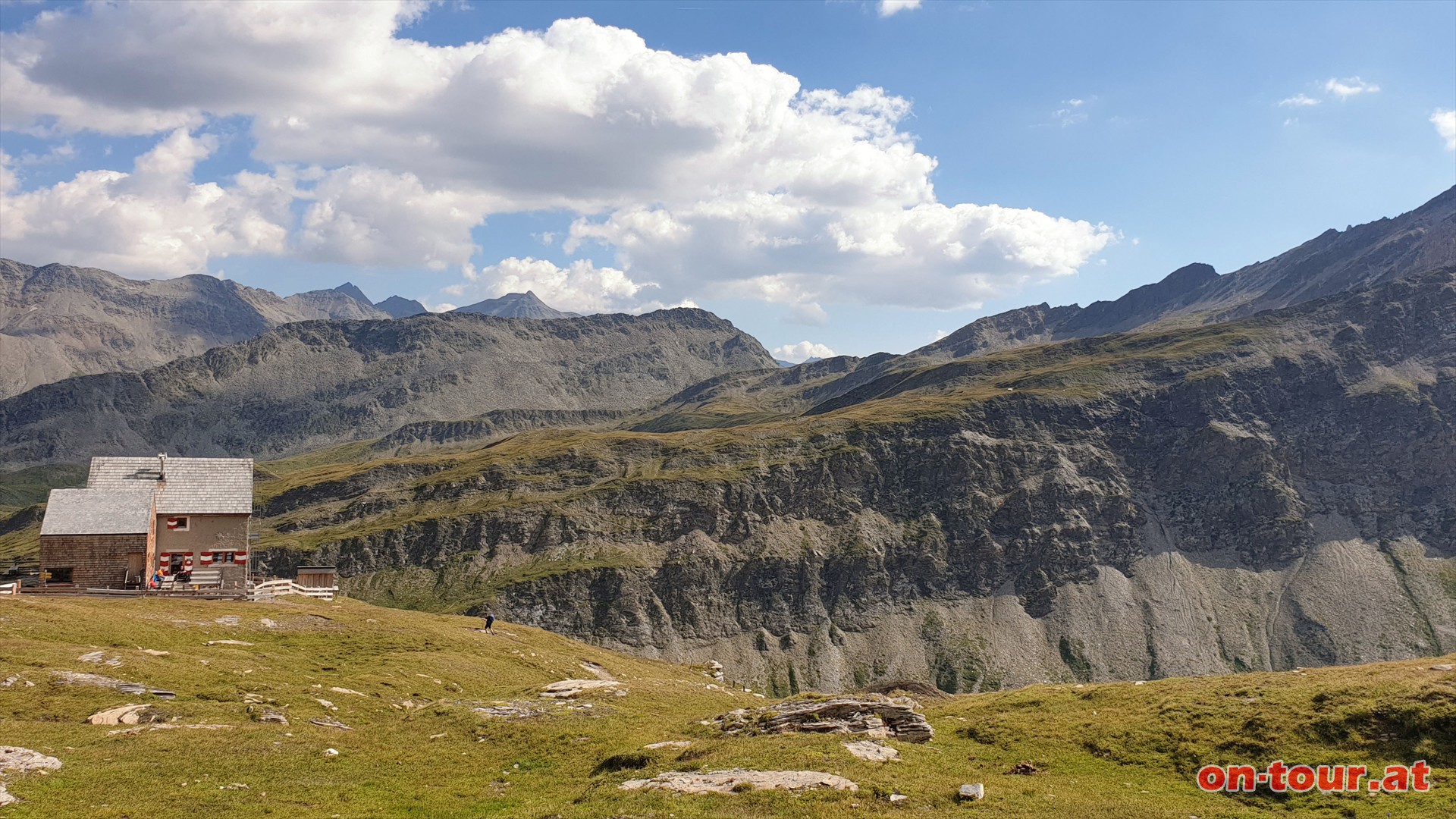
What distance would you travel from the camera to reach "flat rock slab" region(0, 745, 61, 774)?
2841cm

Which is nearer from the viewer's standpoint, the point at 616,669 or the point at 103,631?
the point at 103,631

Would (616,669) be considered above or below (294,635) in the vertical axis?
below

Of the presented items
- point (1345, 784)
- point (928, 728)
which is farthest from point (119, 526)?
point (1345, 784)

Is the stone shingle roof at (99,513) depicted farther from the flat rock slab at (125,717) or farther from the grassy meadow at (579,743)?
the flat rock slab at (125,717)

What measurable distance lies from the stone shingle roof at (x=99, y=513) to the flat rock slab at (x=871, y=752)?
6583cm

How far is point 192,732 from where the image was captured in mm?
35000

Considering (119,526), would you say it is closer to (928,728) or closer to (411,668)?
(411,668)

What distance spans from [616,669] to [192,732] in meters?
40.4

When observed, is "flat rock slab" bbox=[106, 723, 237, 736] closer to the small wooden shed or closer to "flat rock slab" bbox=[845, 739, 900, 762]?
"flat rock slab" bbox=[845, 739, 900, 762]

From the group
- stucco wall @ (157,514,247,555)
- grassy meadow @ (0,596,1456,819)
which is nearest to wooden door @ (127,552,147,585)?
stucco wall @ (157,514,247,555)

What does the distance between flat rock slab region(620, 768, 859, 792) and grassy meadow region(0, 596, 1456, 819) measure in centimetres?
71

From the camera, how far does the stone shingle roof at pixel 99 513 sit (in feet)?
233

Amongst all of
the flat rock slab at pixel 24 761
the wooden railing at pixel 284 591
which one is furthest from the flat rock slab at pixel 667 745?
the wooden railing at pixel 284 591
